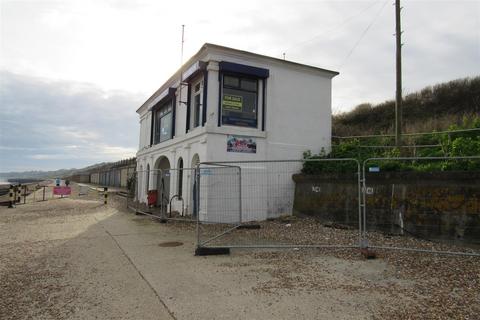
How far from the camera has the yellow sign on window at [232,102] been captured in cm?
1334

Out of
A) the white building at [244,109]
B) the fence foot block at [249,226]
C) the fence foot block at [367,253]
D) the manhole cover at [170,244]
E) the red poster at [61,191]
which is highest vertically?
the white building at [244,109]

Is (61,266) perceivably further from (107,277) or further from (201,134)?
(201,134)

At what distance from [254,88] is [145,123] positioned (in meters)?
12.2

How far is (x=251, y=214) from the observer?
11445mm

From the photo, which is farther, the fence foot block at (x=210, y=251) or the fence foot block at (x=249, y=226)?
the fence foot block at (x=249, y=226)

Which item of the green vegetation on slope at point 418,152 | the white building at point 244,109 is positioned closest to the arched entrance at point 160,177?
the white building at point 244,109

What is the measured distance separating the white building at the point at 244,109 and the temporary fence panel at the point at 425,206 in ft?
15.8

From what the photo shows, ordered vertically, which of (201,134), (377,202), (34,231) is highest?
(201,134)

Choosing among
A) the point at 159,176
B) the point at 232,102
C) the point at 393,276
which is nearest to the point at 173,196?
the point at 232,102

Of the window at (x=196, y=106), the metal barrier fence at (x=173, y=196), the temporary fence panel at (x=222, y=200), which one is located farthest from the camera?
the window at (x=196, y=106)

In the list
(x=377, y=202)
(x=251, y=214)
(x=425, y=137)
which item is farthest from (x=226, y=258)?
(x=425, y=137)

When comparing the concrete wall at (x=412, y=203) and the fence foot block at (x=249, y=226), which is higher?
the concrete wall at (x=412, y=203)

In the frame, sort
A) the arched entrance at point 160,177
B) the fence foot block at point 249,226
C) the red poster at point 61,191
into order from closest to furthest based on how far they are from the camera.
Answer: the fence foot block at point 249,226
the arched entrance at point 160,177
the red poster at point 61,191

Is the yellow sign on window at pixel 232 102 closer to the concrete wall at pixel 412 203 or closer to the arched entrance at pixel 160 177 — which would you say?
the concrete wall at pixel 412 203
